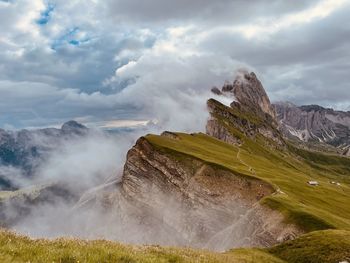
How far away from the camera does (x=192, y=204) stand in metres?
170

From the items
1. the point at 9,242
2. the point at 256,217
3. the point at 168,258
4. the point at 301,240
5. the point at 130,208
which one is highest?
the point at 9,242

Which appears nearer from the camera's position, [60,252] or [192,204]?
[60,252]

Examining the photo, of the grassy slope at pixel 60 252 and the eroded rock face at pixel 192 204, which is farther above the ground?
the grassy slope at pixel 60 252

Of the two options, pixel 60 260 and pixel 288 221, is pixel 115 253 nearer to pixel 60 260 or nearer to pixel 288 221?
pixel 60 260

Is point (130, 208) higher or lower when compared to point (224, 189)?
lower

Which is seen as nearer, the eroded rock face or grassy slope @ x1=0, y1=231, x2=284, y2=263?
grassy slope @ x1=0, y1=231, x2=284, y2=263

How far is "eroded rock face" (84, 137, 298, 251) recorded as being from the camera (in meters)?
126

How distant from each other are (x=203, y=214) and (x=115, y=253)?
150 metres

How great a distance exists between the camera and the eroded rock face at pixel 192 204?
126 m

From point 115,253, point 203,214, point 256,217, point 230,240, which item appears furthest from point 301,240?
point 203,214

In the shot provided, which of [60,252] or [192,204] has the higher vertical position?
[60,252]

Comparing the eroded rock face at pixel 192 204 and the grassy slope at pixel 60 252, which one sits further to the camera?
the eroded rock face at pixel 192 204

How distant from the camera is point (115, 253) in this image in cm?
1717

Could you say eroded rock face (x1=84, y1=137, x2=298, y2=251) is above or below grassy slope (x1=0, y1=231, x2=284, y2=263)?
below
